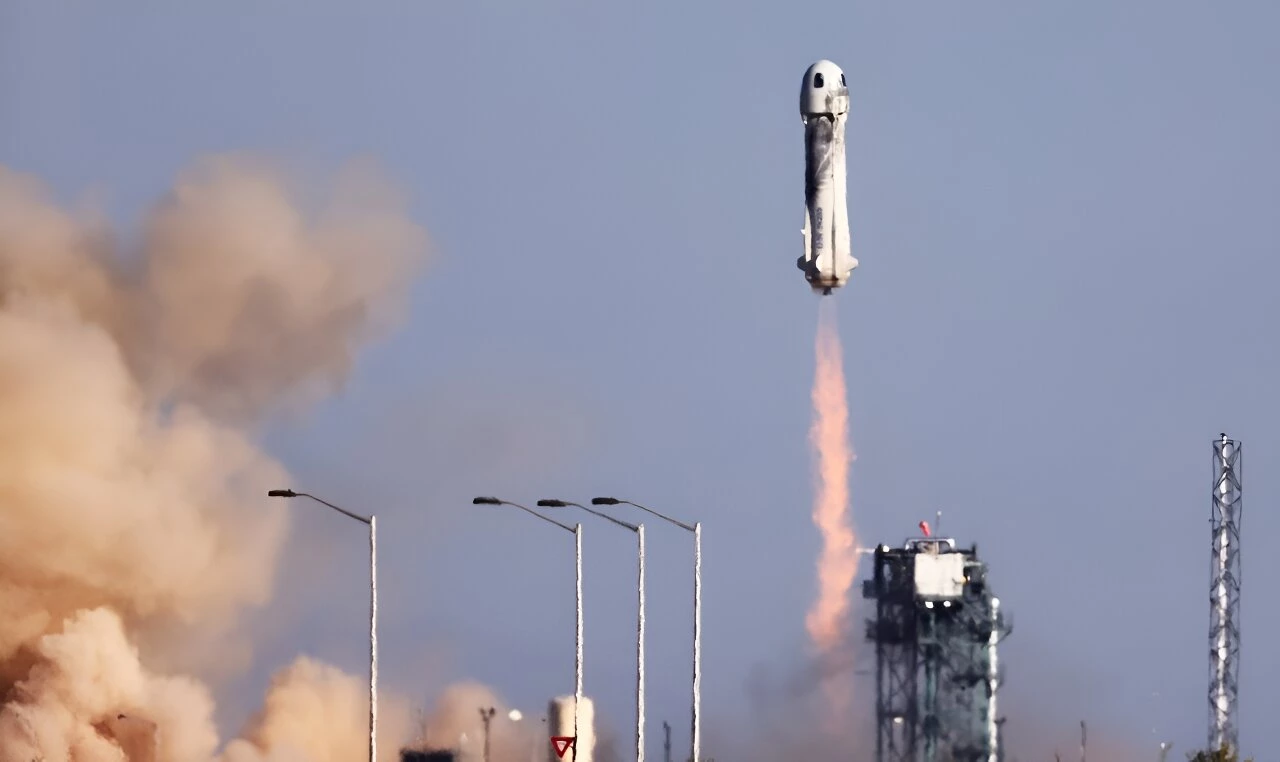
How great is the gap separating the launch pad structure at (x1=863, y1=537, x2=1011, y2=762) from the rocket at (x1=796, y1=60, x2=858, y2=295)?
33062mm

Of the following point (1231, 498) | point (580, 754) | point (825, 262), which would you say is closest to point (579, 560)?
point (580, 754)

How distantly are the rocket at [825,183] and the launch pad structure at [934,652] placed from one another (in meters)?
33.1

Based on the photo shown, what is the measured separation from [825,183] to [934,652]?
3905 centimetres

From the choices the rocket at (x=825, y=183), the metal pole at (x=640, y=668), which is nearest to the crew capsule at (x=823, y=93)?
the rocket at (x=825, y=183)

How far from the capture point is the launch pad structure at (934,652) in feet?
623

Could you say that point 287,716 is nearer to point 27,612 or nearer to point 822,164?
point 27,612

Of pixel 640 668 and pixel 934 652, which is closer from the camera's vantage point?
pixel 640 668

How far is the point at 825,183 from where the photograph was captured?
529ft

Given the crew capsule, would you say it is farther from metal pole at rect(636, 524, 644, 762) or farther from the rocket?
metal pole at rect(636, 524, 644, 762)

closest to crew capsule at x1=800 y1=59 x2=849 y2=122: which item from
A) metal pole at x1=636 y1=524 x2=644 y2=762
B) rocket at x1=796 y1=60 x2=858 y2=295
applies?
rocket at x1=796 y1=60 x2=858 y2=295

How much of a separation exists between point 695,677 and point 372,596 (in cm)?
1243

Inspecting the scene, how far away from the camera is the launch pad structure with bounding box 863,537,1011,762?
190000 millimetres

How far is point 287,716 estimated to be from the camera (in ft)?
569

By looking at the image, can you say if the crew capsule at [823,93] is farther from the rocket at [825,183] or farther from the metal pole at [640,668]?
the metal pole at [640,668]
